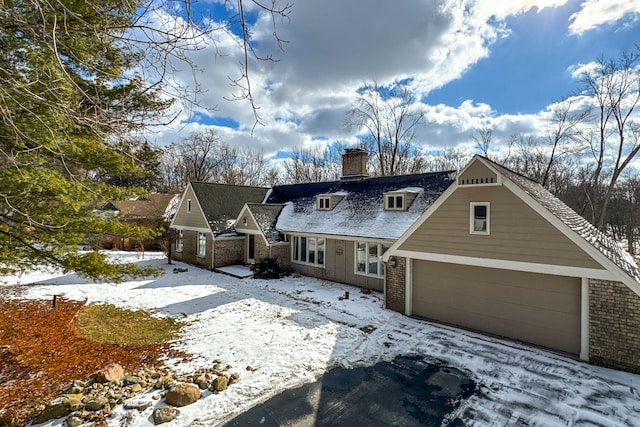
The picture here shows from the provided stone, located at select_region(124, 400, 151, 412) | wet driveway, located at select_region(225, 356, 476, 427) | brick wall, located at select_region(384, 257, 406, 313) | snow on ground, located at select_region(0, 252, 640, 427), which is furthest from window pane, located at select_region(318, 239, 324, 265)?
stone, located at select_region(124, 400, 151, 412)

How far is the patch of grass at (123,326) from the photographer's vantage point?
28.4 feet

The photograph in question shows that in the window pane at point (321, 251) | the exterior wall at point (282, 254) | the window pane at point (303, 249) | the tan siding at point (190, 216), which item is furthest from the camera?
the tan siding at point (190, 216)

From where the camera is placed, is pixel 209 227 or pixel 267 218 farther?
pixel 209 227

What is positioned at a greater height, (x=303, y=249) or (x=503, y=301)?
(x=303, y=249)

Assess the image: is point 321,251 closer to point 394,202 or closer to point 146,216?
point 394,202

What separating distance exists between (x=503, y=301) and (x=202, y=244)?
16793mm

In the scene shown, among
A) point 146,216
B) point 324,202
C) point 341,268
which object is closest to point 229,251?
point 324,202

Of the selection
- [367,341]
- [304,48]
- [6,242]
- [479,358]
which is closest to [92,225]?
[6,242]

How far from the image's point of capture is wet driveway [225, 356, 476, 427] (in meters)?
5.48

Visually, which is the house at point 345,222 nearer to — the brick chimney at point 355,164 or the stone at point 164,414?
the brick chimney at point 355,164

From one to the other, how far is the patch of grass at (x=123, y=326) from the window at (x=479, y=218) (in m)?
9.23

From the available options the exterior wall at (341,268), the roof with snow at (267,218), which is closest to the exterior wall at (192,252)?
the roof with snow at (267,218)

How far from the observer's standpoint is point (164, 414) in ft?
17.5

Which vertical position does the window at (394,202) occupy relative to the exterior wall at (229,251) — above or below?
above
